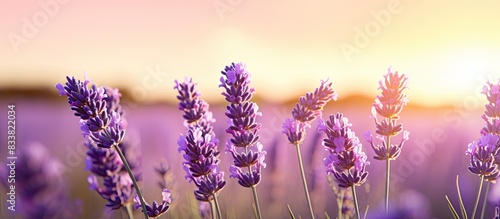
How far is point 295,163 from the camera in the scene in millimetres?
7242

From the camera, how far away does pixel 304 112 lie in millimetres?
2561

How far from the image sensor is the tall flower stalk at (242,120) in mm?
2455

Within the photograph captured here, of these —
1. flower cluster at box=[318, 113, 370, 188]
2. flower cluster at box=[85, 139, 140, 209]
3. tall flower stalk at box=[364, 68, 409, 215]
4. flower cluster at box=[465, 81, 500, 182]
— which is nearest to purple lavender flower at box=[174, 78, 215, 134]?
flower cluster at box=[85, 139, 140, 209]

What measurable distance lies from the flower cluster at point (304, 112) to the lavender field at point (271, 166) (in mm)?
471

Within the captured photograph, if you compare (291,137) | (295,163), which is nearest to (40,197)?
(291,137)

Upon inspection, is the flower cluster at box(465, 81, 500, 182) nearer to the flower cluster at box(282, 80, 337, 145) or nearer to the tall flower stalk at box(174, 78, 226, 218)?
the flower cluster at box(282, 80, 337, 145)

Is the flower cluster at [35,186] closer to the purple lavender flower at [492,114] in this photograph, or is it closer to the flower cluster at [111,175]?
the flower cluster at [111,175]

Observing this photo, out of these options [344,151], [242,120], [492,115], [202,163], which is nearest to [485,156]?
[492,115]

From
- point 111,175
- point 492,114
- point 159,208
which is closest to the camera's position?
point 159,208

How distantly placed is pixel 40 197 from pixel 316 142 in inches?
84.8

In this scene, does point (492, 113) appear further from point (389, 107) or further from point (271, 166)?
point (271, 166)

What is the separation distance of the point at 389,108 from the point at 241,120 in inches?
21.7

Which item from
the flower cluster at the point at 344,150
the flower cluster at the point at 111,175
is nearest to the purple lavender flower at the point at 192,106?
the flower cluster at the point at 111,175

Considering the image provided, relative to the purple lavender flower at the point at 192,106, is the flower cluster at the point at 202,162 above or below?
below
